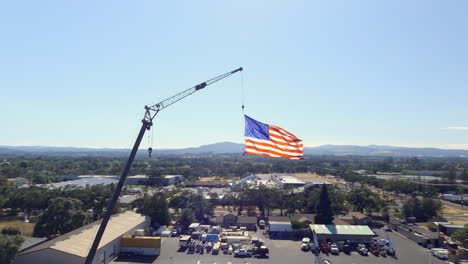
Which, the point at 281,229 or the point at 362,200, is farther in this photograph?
the point at 362,200

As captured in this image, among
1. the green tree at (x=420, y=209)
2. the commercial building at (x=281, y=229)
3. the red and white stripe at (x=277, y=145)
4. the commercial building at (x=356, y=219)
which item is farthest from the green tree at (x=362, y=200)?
the red and white stripe at (x=277, y=145)

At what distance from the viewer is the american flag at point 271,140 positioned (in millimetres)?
15914

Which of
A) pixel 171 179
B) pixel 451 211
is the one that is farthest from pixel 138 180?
pixel 451 211

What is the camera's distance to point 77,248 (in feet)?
75.5

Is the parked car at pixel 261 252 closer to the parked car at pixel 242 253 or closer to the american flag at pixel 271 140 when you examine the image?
the parked car at pixel 242 253

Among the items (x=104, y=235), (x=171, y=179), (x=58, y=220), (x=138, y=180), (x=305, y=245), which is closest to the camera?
(x=104, y=235)

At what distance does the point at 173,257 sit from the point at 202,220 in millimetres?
13506

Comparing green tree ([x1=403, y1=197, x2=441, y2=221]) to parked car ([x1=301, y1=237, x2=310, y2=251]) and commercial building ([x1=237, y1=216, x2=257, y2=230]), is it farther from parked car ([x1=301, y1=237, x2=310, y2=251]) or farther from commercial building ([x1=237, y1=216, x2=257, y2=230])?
commercial building ([x1=237, y1=216, x2=257, y2=230])

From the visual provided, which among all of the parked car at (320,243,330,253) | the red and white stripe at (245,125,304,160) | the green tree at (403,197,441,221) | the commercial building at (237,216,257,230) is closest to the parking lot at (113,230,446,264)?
the parked car at (320,243,330,253)

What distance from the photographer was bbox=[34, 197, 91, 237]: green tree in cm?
2850

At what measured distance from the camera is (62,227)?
28938mm

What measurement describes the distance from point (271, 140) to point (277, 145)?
1.53 ft

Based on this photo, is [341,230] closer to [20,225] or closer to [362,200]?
[362,200]

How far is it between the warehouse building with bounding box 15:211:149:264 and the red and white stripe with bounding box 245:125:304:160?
57.1ft
